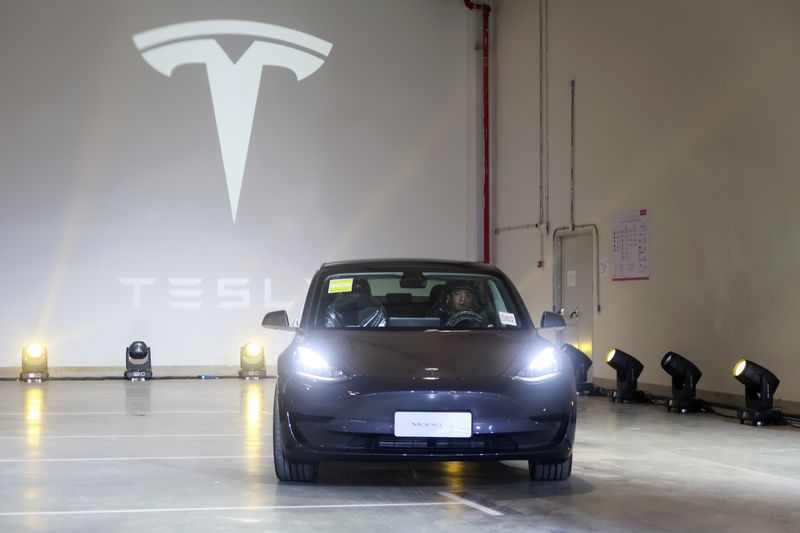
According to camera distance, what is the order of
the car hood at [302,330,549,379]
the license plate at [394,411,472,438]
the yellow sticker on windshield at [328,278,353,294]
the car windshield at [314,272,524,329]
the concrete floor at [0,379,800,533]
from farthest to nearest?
the yellow sticker on windshield at [328,278,353,294] → the car windshield at [314,272,524,329] → the car hood at [302,330,549,379] → the license plate at [394,411,472,438] → the concrete floor at [0,379,800,533]

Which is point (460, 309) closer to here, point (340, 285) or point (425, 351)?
point (340, 285)

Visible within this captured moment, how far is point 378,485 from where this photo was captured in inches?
205

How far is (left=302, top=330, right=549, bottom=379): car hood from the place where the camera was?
4801 mm

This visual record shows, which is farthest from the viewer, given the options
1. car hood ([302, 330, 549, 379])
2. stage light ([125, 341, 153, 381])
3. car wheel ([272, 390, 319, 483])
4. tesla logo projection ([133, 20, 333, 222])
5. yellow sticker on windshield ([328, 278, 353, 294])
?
tesla logo projection ([133, 20, 333, 222])

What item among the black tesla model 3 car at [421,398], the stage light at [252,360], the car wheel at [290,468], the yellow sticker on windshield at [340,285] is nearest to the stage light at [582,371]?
the stage light at [252,360]

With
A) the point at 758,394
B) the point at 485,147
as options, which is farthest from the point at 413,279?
the point at 485,147

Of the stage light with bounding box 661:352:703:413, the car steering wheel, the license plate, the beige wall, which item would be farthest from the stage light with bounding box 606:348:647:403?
the license plate

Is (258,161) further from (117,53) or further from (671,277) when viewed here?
(671,277)

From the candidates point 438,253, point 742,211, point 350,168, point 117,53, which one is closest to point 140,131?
point 117,53

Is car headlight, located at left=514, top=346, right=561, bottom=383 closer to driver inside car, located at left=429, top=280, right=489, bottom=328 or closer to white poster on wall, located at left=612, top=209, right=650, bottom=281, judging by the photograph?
driver inside car, located at left=429, top=280, right=489, bottom=328

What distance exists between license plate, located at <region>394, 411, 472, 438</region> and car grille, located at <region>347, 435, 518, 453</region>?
0.11ft

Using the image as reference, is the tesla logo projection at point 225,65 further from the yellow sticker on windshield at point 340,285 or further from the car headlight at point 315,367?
the car headlight at point 315,367

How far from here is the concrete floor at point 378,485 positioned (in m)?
4.32

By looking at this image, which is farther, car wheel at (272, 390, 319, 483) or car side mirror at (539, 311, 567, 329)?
car side mirror at (539, 311, 567, 329)
